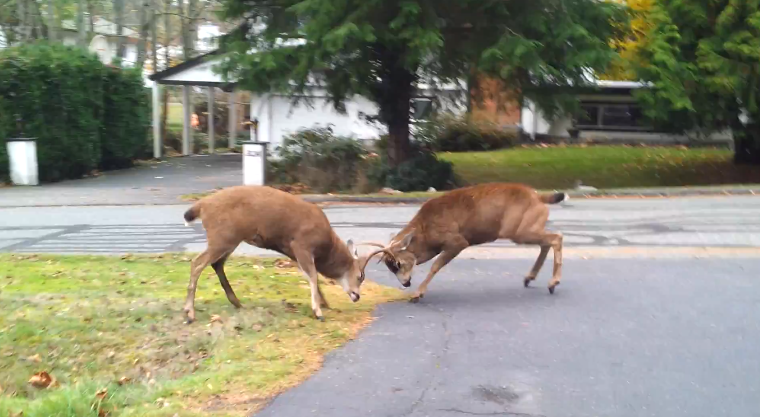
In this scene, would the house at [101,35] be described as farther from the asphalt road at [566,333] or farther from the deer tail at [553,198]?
the deer tail at [553,198]

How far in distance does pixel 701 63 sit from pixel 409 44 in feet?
30.5

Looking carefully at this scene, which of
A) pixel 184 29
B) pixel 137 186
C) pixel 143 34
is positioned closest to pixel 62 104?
pixel 137 186

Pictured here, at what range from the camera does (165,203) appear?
19.8 metres

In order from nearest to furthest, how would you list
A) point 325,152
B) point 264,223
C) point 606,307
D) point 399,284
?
point 264,223 → point 606,307 → point 399,284 → point 325,152

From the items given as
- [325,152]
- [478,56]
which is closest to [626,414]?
[478,56]

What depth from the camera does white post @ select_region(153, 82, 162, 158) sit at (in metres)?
32.5

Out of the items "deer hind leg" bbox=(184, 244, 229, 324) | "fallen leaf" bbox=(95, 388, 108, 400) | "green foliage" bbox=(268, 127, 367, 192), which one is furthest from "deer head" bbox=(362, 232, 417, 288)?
"green foliage" bbox=(268, 127, 367, 192)

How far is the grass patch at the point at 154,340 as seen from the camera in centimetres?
608

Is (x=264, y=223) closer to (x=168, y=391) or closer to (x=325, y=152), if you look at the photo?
(x=168, y=391)

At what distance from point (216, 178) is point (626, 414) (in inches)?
838

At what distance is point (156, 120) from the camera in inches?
1297

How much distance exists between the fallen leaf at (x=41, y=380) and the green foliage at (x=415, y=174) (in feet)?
50.4

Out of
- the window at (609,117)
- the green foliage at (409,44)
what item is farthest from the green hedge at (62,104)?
the window at (609,117)

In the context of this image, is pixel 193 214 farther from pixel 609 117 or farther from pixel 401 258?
pixel 609 117
